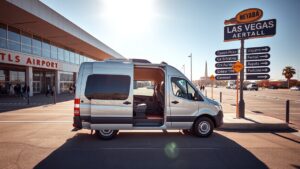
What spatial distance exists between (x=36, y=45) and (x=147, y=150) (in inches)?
1002

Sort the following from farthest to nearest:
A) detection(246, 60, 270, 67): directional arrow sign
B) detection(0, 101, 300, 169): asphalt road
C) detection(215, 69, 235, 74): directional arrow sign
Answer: detection(215, 69, 235, 74): directional arrow sign → detection(246, 60, 270, 67): directional arrow sign → detection(0, 101, 300, 169): asphalt road

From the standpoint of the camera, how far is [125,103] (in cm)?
532

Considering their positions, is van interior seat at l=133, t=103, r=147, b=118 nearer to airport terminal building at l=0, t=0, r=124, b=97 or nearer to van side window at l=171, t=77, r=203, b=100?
van side window at l=171, t=77, r=203, b=100

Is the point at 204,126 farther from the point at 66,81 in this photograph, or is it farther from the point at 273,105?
the point at 66,81

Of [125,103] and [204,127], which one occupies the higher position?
[125,103]

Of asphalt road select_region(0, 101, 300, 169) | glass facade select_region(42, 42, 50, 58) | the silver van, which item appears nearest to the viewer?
asphalt road select_region(0, 101, 300, 169)

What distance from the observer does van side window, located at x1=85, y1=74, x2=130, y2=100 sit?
17.2ft

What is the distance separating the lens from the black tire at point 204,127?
A: 5801mm

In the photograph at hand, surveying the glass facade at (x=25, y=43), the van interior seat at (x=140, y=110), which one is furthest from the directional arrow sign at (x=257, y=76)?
the glass facade at (x=25, y=43)

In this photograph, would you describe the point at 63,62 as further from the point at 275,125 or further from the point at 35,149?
the point at 275,125

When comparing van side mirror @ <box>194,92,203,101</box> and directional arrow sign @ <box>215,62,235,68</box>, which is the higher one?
A: directional arrow sign @ <box>215,62,235,68</box>

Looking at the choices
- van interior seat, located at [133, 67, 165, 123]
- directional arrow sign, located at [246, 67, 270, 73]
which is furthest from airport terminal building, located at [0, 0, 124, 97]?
directional arrow sign, located at [246, 67, 270, 73]

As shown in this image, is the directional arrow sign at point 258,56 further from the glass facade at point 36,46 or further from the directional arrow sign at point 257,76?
the glass facade at point 36,46

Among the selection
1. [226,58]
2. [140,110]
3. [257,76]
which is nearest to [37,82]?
[140,110]
